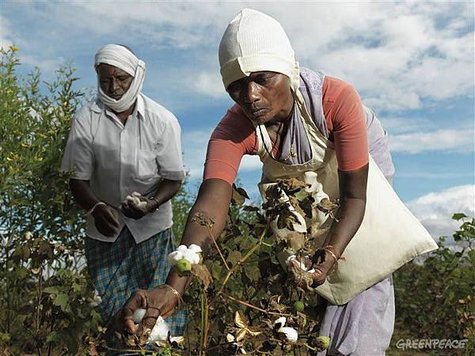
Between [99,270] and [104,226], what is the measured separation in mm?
269

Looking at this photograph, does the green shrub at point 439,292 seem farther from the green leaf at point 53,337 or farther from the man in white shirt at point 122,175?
the green leaf at point 53,337

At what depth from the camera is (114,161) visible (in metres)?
3.83

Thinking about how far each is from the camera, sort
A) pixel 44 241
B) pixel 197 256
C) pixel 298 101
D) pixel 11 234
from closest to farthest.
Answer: pixel 197 256
pixel 298 101
pixel 44 241
pixel 11 234

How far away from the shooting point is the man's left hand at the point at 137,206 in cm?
365

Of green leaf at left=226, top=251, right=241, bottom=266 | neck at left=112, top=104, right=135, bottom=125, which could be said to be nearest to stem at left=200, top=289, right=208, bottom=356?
green leaf at left=226, top=251, right=241, bottom=266

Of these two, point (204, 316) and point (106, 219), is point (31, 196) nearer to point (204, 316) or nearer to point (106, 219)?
point (106, 219)

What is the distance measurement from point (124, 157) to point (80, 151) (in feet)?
0.68

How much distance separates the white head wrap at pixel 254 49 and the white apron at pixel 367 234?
0.28 meters

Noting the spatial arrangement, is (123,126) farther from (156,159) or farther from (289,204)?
(289,204)

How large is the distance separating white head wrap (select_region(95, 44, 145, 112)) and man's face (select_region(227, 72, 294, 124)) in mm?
1603

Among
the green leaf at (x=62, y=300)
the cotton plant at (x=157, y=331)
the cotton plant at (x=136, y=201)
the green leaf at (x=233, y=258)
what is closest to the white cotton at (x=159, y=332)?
the cotton plant at (x=157, y=331)

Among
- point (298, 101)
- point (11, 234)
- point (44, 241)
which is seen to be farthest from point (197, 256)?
point (11, 234)

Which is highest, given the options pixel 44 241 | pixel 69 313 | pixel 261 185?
pixel 261 185

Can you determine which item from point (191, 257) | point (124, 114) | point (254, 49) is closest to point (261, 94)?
point (254, 49)
